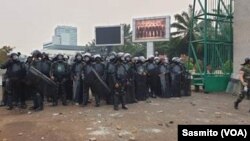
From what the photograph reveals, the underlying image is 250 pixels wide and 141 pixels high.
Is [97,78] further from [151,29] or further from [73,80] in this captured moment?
[151,29]

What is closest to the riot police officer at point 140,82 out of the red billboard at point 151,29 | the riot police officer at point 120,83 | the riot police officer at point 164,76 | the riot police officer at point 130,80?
the riot police officer at point 130,80

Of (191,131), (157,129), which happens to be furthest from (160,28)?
(191,131)

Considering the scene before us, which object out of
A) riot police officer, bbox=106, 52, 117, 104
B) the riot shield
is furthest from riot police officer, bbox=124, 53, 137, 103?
the riot shield

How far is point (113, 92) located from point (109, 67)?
0.82 m

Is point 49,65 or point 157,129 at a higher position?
point 49,65

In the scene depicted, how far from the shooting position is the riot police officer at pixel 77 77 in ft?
A: 45.3

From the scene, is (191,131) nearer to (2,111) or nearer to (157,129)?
(157,129)

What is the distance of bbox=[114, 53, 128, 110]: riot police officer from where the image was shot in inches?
504

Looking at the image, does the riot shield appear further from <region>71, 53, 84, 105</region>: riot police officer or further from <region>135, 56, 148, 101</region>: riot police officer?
<region>135, 56, 148, 101</region>: riot police officer

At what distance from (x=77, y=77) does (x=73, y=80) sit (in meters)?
0.34

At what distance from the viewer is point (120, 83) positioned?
12945 mm

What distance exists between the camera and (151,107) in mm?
13555

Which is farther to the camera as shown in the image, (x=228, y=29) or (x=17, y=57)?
(x=228, y=29)

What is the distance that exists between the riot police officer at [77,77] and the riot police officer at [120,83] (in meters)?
1.35
